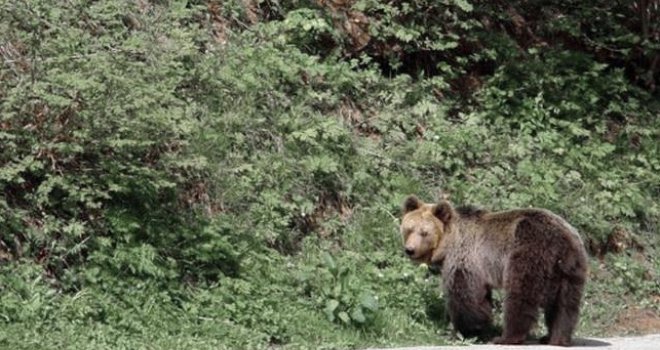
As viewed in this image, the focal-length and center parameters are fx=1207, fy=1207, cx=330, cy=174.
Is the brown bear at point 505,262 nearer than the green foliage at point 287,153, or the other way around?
the brown bear at point 505,262

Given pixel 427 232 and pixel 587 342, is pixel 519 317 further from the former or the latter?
pixel 427 232

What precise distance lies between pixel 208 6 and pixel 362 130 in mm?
2485

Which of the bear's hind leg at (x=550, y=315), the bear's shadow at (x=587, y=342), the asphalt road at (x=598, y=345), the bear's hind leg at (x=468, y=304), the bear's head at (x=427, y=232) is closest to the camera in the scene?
the asphalt road at (x=598, y=345)

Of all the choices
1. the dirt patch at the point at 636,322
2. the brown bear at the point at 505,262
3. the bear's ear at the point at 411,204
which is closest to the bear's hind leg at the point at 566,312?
the brown bear at the point at 505,262

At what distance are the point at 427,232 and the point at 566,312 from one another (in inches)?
67.5

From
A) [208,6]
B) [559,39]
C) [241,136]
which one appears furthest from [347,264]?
[559,39]

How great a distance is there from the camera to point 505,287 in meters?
→ 10.8

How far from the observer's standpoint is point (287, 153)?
536 inches

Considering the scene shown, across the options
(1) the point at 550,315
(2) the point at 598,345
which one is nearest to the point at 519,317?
(1) the point at 550,315

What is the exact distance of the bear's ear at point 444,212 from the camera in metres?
11.8

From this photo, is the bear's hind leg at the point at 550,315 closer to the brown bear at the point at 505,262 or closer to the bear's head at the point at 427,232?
the brown bear at the point at 505,262

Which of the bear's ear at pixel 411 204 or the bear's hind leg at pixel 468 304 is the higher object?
the bear's ear at pixel 411 204

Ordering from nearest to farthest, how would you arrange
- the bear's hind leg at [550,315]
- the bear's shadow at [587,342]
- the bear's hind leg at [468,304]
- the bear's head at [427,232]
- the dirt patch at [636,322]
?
the bear's hind leg at [550,315] < the bear's shadow at [587,342] < the bear's hind leg at [468,304] < the bear's head at [427,232] < the dirt patch at [636,322]

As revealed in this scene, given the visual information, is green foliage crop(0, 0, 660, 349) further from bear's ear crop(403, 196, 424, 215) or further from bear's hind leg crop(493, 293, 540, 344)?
bear's hind leg crop(493, 293, 540, 344)
